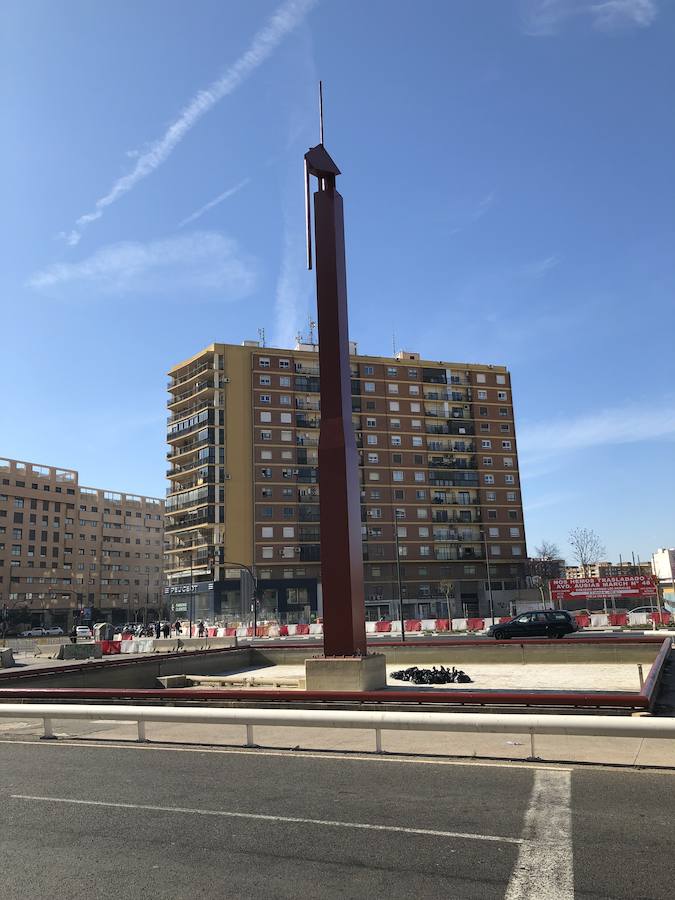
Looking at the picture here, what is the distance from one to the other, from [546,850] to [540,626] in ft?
89.5

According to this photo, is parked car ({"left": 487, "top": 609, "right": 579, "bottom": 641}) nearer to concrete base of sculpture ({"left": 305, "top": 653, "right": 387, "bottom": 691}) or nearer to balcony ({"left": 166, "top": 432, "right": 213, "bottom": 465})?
concrete base of sculpture ({"left": 305, "top": 653, "right": 387, "bottom": 691})

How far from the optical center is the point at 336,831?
5758 mm

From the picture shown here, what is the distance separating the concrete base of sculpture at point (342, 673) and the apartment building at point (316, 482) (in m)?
54.0

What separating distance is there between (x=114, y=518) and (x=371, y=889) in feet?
441

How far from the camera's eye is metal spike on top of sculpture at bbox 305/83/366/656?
682 inches

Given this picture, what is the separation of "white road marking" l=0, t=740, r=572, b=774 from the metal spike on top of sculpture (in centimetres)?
688

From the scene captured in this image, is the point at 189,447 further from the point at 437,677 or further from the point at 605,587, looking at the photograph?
the point at 437,677

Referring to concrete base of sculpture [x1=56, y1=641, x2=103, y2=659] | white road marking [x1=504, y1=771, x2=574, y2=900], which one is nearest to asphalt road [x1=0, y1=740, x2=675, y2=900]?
white road marking [x1=504, y1=771, x2=574, y2=900]

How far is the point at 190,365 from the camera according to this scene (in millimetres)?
84188

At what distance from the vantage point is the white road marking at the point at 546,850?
4.46 m

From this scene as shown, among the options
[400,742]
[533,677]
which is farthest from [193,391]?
[400,742]

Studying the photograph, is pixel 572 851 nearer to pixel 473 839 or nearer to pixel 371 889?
pixel 473 839

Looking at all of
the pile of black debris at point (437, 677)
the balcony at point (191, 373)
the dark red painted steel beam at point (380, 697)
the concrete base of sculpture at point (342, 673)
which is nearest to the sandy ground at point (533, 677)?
the pile of black debris at point (437, 677)

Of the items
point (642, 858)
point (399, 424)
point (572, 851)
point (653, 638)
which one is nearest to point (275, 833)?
point (572, 851)
